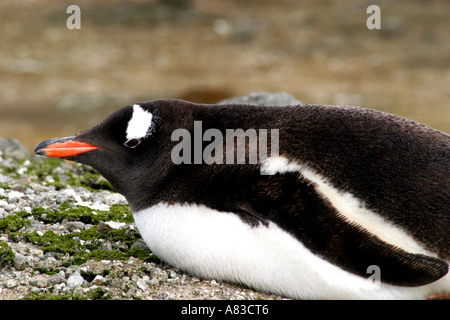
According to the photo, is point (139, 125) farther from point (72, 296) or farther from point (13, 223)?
point (13, 223)

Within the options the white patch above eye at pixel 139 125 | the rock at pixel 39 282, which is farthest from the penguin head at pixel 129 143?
the rock at pixel 39 282

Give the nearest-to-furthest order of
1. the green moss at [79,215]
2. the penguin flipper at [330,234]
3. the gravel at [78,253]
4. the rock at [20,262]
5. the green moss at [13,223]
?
the penguin flipper at [330,234]
the gravel at [78,253]
the rock at [20,262]
the green moss at [13,223]
the green moss at [79,215]

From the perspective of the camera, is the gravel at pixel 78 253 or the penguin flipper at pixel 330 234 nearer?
the penguin flipper at pixel 330 234

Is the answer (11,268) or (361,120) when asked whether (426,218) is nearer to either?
(361,120)

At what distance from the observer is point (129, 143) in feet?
12.0

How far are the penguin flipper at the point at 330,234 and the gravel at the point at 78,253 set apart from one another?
1.56 feet

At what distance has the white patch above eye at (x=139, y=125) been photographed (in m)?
3.63

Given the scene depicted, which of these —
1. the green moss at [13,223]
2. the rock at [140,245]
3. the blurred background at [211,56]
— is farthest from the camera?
the blurred background at [211,56]

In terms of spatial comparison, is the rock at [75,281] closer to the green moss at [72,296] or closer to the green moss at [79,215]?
the green moss at [72,296]

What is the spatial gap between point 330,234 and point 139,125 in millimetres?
1278

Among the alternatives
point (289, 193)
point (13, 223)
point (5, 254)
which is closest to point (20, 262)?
point (5, 254)

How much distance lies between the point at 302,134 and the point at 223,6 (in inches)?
730

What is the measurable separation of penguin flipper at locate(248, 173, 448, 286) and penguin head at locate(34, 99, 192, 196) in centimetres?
69
